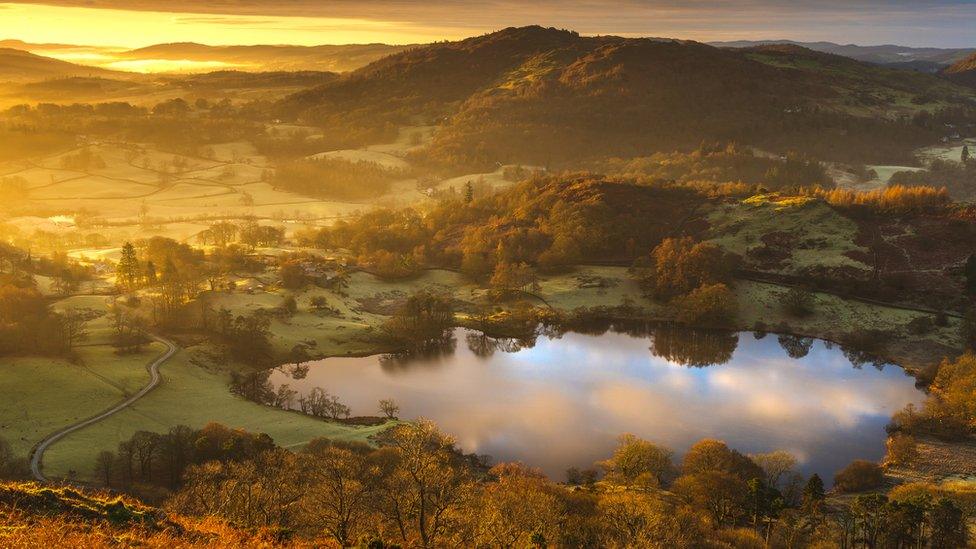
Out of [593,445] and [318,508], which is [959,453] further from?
[318,508]

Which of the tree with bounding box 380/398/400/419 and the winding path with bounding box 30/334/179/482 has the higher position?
the winding path with bounding box 30/334/179/482

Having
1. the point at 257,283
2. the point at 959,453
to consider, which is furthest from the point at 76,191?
the point at 959,453

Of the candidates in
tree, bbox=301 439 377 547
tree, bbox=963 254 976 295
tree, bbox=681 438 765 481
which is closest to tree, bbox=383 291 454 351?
tree, bbox=681 438 765 481

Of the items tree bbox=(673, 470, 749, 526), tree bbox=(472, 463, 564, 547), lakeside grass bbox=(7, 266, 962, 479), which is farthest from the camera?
lakeside grass bbox=(7, 266, 962, 479)

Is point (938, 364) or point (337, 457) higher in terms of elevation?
point (337, 457)

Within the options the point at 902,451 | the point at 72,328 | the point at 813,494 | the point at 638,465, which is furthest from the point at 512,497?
the point at 72,328

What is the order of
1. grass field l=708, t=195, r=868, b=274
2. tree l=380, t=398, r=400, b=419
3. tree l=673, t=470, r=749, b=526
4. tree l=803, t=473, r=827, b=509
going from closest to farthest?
tree l=673, t=470, r=749, b=526 < tree l=803, t=473, r=827, b=509 < tree l=380, t=398, r=400, b=419 < grass field l=708, t=195, r=868, b=274

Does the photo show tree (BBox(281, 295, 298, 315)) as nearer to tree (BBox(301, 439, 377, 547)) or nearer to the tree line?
the tree line
